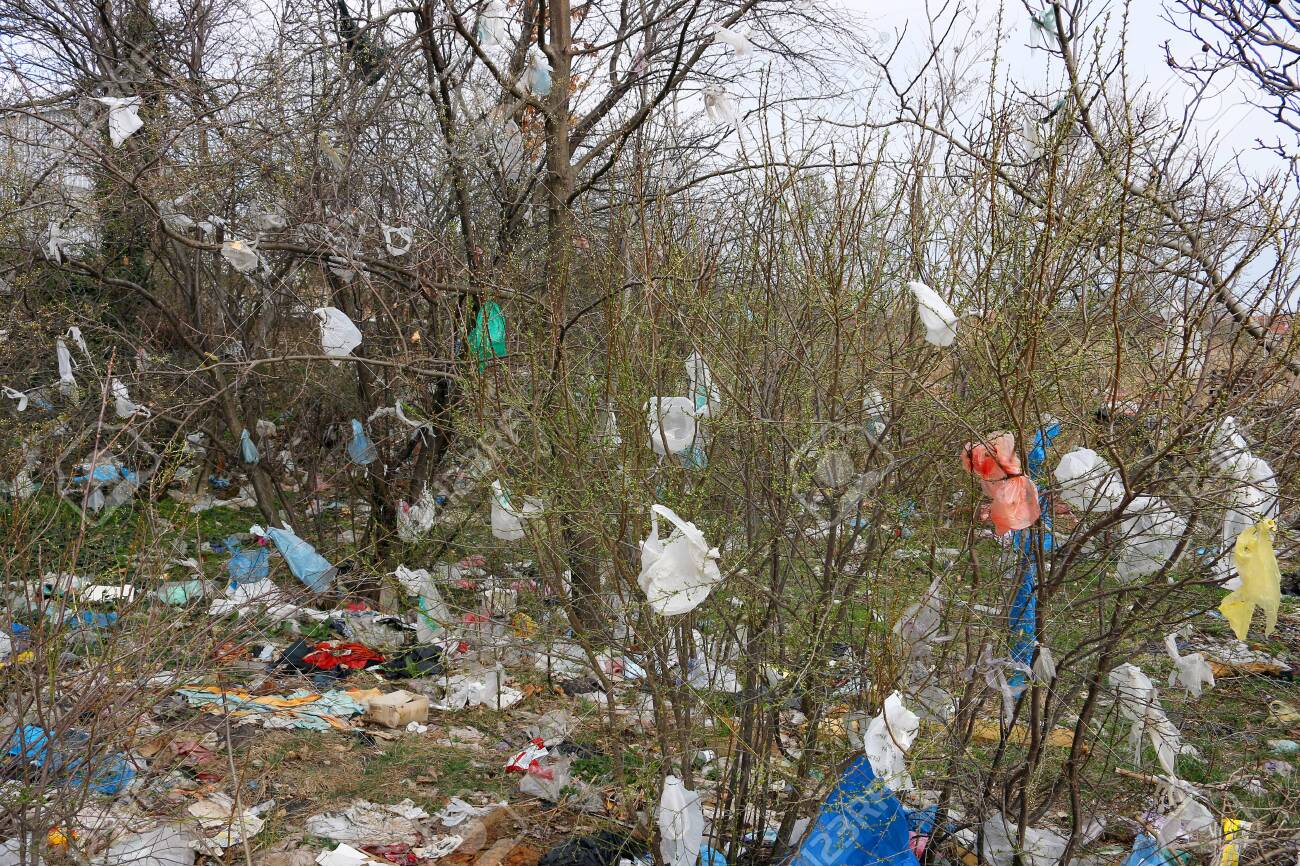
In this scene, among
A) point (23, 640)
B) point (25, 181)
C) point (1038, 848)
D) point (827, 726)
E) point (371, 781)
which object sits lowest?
point (1038, 848)

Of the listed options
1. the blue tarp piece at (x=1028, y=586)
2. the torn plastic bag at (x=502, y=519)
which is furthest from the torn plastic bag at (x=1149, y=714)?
the torn plastic bag at (x=502, y=519)

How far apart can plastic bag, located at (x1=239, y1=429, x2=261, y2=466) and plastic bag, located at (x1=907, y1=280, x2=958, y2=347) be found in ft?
18.0

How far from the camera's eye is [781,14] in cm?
683

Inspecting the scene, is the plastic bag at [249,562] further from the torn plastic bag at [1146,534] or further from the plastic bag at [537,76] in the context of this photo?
the torn plastic bag at [1146,534]

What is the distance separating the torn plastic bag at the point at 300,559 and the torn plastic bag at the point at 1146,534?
4.41 metres

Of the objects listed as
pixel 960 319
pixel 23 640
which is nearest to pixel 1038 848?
pixel 960 319

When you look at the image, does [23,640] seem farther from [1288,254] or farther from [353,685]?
[1288,254]

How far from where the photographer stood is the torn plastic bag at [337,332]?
5227 millimetres

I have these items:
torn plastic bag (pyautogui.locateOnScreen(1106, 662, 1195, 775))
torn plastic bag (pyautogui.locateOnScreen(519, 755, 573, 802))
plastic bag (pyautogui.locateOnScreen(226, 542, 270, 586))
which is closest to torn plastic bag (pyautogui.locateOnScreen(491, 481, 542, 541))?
torn plastic bag (pyautogui.locateOnScreen(519, 755, 573, 802))

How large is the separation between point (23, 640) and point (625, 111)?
416cm

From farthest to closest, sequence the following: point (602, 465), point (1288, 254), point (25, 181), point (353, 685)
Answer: point (25, 181), point (353, 685), point (602, 465), point (1288, 254)

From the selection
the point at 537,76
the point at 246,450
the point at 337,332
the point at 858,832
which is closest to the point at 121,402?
the point at 246,450

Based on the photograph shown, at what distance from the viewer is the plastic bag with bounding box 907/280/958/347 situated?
2.40 m

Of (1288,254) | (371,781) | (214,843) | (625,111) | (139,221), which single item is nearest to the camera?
(1288,254)
